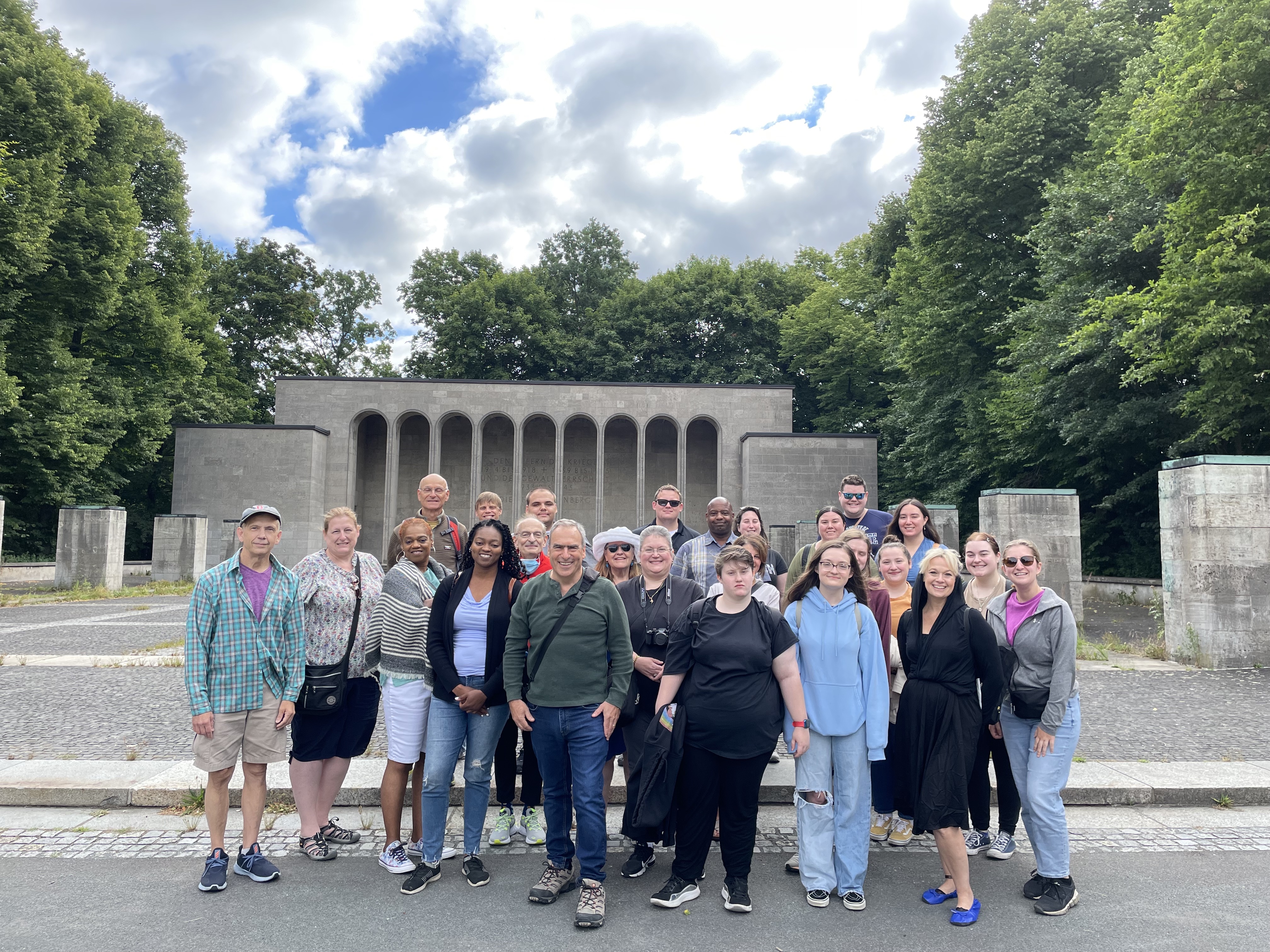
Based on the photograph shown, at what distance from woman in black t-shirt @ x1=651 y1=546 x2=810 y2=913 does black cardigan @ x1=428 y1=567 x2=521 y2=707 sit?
900 mm

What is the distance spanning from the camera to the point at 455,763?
4324 millimetres

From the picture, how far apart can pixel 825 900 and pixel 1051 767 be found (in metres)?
1.35

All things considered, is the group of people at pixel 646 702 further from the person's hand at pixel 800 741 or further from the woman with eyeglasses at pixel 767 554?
the woman with eyeglasses at pixel 767 554

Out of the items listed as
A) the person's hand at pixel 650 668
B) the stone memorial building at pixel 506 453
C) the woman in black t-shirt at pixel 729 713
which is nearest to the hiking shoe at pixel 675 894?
the woman in black t-shirt at pixel 729 713

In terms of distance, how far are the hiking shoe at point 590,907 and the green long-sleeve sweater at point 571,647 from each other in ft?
2.84

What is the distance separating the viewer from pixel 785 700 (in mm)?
4039

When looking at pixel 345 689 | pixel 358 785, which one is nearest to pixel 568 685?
pixel 345 689

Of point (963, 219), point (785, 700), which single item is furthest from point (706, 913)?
point (963, 219)

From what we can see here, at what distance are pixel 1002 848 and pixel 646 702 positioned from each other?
2237 mm

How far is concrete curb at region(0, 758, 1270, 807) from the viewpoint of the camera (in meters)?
5.32

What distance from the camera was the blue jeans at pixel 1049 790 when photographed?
13.1 feet

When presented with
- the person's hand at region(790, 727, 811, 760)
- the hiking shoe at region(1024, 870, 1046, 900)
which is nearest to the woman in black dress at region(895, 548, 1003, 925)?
the hiking shoe at region(1024, 870, 1046, 900)

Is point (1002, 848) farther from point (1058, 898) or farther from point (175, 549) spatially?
point (175, 549)

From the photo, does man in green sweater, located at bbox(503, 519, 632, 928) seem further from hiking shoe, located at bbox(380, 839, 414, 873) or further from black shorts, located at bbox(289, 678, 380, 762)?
black shorts, located at bbox(289, 678, 380, 762)
